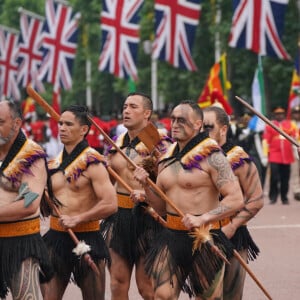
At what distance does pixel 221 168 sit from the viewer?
29.4 ft

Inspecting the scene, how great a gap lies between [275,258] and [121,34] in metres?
23.0

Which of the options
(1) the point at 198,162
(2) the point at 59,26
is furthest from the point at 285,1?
(1) the point at 198,162

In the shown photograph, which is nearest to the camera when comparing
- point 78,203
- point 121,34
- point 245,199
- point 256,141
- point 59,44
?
point 78,203

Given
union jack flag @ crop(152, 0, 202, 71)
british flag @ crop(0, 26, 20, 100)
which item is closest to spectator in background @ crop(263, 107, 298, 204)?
union jack flag @ crop(152, 0, 202, 71)

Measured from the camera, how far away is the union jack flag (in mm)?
33188

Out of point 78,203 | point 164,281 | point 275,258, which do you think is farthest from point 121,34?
point 164,281

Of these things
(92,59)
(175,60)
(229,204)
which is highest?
(229,204)

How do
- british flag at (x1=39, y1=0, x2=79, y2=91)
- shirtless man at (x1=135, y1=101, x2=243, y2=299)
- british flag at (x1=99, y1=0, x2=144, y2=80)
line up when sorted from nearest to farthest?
shirtless man at (x1=135, y1=101, x2=243, y2=299) < british flag at (x1=99, y1=0, x2=144, y2=80) < british flag at (x1=39, y1=0, x2=79, y2=91)

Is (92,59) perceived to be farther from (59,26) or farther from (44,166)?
(44,166)

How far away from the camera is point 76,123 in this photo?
969 centimetres

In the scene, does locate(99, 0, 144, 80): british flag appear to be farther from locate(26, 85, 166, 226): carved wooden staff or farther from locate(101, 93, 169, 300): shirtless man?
locate(26, 85, 166, 226): carved wooden staff

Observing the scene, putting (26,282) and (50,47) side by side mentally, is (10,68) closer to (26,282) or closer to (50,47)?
(50,47)

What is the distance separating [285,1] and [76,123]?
1963 cm

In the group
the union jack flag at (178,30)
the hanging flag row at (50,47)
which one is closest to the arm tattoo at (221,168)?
the union jack flag at (178,30)
